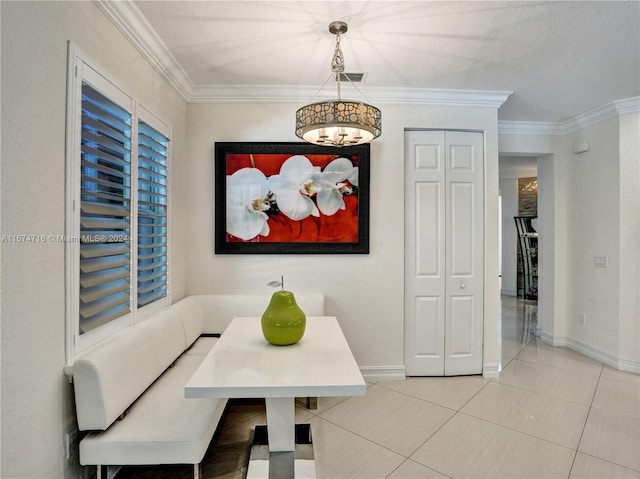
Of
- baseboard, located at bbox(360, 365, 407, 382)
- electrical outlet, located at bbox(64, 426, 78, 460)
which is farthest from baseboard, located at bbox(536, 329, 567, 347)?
electrical outlet, located at bbox(64, 426, 78, 460)

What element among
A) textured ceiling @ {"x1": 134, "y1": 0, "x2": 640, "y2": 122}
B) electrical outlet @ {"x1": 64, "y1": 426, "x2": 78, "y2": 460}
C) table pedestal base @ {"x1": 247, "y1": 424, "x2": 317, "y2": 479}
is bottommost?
table pedestal base @ {"x1": 247, "y1": 424, "x2": 317, "y2": 479}

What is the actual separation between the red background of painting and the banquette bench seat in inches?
47.7

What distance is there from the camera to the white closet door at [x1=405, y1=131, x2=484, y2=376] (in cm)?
319

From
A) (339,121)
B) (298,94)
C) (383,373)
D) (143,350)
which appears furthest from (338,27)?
(383,373)

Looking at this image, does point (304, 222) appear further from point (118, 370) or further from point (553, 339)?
point (553, 339)

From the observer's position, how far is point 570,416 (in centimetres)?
254

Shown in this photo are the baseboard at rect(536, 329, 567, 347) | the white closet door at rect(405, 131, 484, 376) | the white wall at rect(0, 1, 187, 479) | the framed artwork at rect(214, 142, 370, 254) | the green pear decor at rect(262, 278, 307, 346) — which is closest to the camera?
the white wall at rect(0, 1, 187, 479)

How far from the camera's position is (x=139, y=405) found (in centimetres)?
181

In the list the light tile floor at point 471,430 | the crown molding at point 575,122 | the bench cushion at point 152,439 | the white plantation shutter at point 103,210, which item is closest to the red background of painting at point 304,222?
the white plantation shutter at point 103,210

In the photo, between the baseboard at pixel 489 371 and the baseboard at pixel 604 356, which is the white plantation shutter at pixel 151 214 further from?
Answer: the baseboard at pixel 604 356

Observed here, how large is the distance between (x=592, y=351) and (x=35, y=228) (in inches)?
194

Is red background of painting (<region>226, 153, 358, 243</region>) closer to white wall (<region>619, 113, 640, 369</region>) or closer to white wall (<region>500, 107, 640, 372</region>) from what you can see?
white wall (<region>500, 107, 640, 372</region>)

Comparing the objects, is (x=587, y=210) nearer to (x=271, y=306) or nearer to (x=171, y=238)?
(x=271, y=306)

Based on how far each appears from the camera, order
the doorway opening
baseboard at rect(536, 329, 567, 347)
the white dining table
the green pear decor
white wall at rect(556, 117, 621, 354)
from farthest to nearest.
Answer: the doorway opening < baseboard at rect(536, 329, 567, 347) < white wall at rect(556, 117, 621, 354) < the green pear decor < the white dining table
